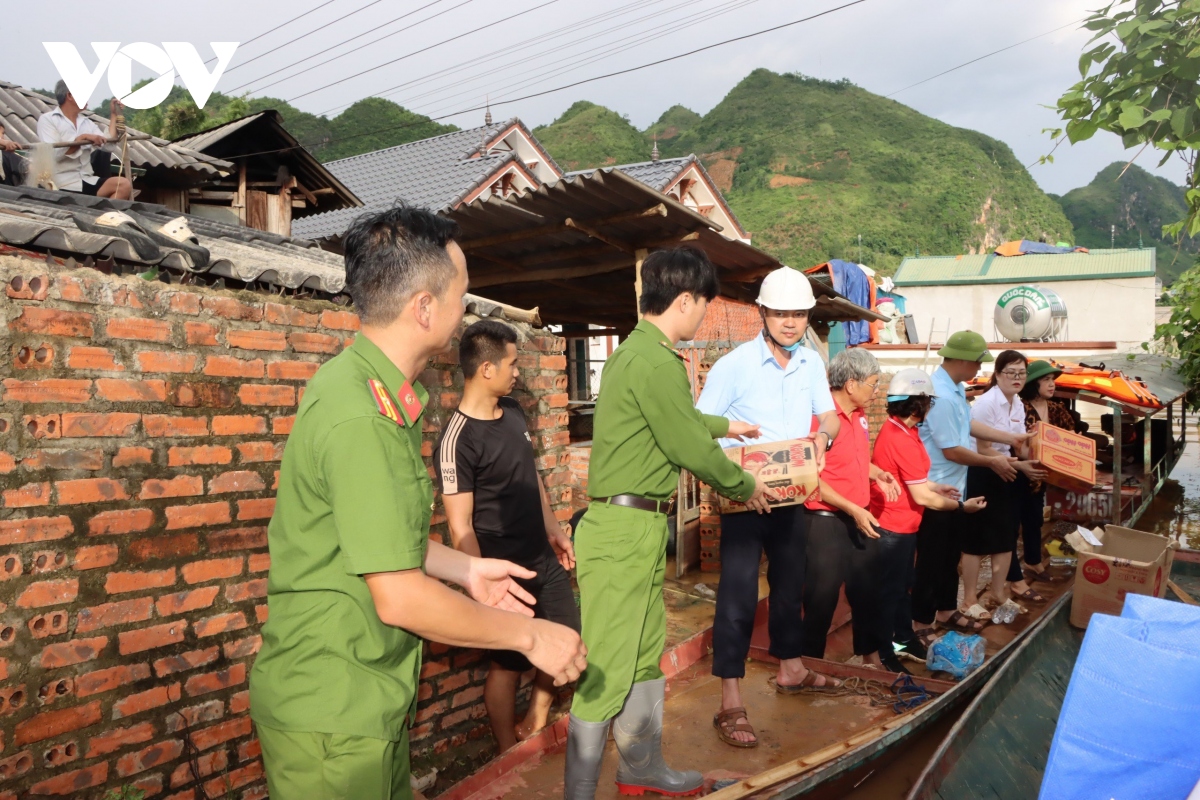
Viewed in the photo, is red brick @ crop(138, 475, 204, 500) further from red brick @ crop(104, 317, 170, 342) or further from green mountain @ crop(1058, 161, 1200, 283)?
green mountain @ crop(1058, 161, 1200, 283)

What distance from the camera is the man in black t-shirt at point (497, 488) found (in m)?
3.37

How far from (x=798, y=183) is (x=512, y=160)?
39.4m

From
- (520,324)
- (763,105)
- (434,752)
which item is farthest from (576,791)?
(763,105)

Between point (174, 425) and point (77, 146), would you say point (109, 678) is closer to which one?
point (174, 425)

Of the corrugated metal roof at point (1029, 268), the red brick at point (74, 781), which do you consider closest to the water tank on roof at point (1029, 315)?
the corrugated metal roof at point (1029, 268)

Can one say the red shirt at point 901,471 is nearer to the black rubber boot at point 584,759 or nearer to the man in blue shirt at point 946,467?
the man in blue shirt at point 946,467

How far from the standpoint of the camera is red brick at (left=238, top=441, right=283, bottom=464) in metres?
2.90

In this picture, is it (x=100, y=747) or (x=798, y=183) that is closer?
(x=100, y=747)

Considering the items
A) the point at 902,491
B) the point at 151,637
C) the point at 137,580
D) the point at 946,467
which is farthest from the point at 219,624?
the point at 946,467

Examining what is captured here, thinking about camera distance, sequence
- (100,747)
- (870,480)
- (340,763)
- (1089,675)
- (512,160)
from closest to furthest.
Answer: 1. (340,763)
2. (1089,675)
3. (100,747)
4. (870,480)
5. (512,160)

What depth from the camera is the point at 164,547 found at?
8.67 feet

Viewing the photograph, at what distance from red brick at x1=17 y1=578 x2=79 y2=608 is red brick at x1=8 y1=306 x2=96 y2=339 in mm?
725

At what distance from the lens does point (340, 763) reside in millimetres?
1614

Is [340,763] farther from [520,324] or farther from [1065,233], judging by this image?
[1065,233]
